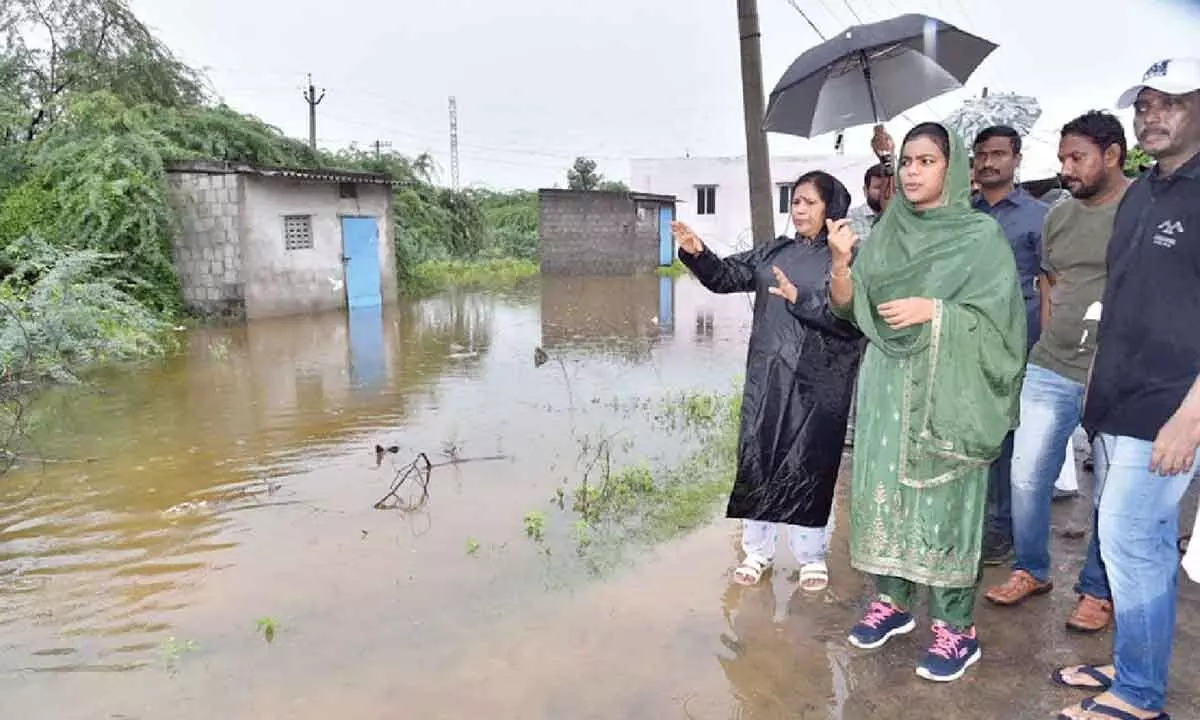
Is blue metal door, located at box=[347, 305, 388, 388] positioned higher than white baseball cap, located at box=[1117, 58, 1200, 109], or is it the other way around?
white baseball cap, located at box=[1117, 58, 1200, 109]

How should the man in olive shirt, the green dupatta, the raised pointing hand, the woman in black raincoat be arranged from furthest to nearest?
the raised pointing hand → the woman in black raincoat → the man in olive shirt → the green dupatta

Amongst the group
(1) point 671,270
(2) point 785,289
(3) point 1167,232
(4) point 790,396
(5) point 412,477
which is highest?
(1) point 671,270

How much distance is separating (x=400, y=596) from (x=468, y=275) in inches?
827

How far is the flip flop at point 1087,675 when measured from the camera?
8.19ft

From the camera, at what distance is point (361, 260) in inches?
603

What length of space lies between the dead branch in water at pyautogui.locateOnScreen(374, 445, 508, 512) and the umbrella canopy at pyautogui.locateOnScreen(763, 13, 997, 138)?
2.80 m

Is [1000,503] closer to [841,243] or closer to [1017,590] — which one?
[1017,590]

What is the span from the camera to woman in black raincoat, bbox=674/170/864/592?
3068 millimetres

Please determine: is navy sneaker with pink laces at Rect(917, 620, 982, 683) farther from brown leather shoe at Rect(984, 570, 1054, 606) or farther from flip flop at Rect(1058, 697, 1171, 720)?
brown leather shoe at Rect(984, 570, 1054, 606)

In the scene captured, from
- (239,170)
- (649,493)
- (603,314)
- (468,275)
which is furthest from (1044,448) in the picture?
(468,275)

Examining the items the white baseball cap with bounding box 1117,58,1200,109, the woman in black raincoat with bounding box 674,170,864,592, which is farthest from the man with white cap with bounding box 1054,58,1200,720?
the woman in black raincoat with bounding box 674,170,864,592

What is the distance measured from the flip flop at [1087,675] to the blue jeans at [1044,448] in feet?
1.50

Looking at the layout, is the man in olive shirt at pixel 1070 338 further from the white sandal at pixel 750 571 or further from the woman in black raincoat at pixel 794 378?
the white sandal at pixel 750 571

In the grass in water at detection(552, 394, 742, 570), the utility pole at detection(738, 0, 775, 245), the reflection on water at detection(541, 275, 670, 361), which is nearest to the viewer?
the grass in water at detection(552, 394, 742, 570)
